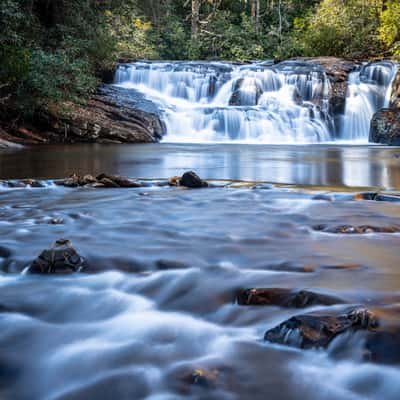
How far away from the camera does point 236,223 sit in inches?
155

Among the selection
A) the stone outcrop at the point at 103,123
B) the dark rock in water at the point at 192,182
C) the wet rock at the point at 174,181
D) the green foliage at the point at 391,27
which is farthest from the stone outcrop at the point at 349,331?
the green foliage at the point at 391,27

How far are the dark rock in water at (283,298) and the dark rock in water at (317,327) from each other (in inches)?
8.7

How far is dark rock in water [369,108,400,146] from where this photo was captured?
15.1m

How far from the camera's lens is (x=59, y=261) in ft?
9.09

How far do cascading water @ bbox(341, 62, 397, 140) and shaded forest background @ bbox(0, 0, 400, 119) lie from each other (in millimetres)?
2954

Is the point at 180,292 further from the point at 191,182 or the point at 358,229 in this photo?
the point at 191,182

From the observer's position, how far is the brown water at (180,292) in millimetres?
1661

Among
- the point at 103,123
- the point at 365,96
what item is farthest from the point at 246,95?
the point at 103,123

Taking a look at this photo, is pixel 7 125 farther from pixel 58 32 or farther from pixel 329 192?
pixel 329 192

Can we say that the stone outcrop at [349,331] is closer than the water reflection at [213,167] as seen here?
Yes

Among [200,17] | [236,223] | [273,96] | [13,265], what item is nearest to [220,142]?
[273,96]

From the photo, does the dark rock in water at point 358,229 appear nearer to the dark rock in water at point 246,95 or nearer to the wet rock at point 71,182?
the wet rock at point 71,182

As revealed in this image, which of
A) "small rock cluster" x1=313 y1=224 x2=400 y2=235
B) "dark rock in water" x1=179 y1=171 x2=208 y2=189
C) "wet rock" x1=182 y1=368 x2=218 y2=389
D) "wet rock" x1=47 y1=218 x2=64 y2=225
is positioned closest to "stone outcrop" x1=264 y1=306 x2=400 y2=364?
"wet rock" x1=182 y1=368 x2=218 y2=389

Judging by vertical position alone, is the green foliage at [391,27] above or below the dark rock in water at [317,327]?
above
